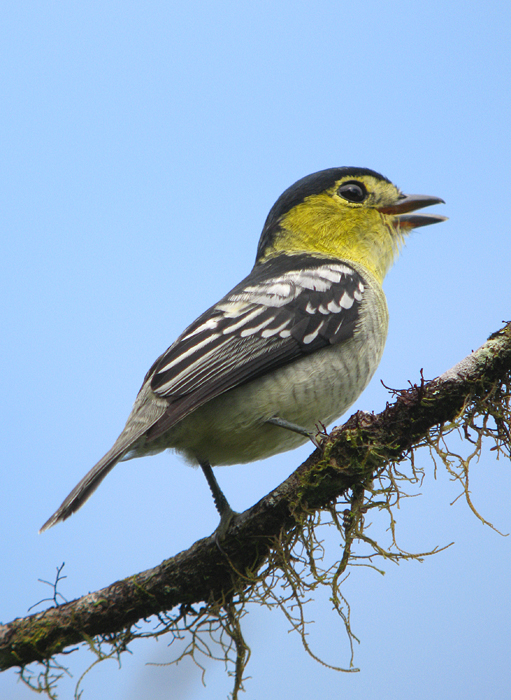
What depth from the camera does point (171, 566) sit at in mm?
3205

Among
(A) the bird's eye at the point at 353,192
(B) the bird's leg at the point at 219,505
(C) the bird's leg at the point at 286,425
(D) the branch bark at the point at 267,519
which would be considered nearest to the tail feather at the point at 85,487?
(D) the branch bark at the point at 267,519

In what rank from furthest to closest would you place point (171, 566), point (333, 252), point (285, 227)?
1. point (285, 227)
2. point (333, 252)
3. point (171, 566)

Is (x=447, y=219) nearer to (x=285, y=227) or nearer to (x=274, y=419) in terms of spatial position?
(x=285, y=227)

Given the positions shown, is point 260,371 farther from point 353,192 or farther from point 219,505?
point 353,192

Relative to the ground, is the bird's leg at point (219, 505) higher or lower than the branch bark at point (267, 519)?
higher

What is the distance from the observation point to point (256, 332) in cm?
361

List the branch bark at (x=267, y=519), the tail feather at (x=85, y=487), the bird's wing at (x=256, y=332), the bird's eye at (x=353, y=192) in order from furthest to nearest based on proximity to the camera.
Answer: the bird's eye at (x=353, y=192) → the bird's wing at (x=256, y=332) → the tail feather at (x=85, y=487) → the branch bark at (x=267, y=519)

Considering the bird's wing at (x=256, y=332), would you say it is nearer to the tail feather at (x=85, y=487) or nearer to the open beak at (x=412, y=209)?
the tail feather at (x=85, y=487)

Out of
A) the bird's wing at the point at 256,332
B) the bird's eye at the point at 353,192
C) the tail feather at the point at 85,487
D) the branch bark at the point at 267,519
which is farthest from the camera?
the bird's eye at the point at 353,192

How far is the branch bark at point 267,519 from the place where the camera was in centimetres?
280

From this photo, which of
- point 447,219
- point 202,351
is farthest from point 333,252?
point 202,351

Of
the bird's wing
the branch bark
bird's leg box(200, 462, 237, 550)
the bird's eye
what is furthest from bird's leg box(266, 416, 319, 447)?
the bird's eye

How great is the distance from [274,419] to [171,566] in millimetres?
894

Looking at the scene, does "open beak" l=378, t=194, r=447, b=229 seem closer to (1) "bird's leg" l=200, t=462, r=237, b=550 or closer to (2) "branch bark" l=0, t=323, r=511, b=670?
(2) "branch bark" l=0, t=323, r=511, b=670
